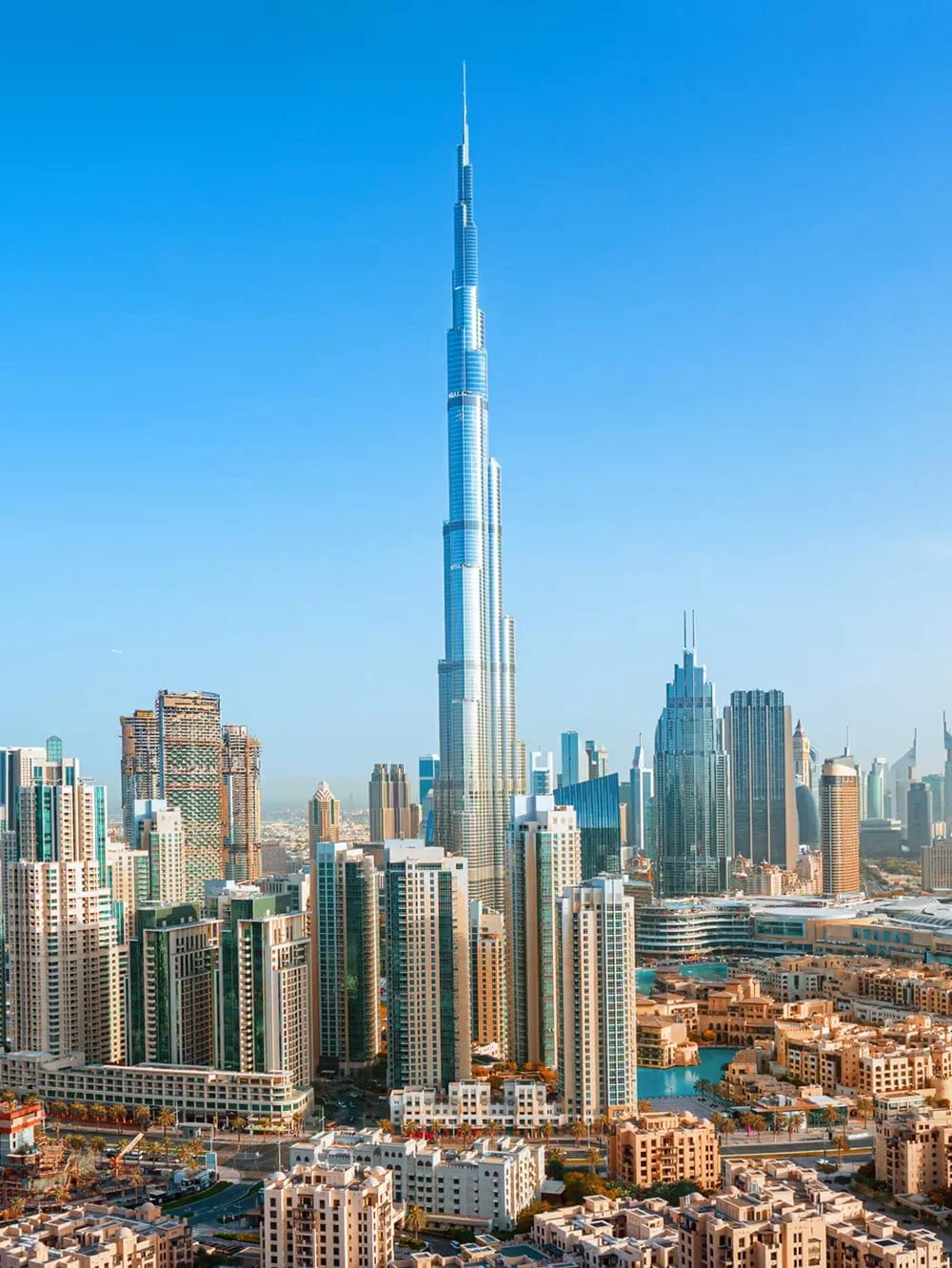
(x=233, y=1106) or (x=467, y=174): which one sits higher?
(x=467, y=174)

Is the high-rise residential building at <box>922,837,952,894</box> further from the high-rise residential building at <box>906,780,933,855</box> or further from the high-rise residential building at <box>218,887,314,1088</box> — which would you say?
the high-rise residential building at <box>218,887,314,1088</box>

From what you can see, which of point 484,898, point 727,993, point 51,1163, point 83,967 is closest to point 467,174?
point 484,898

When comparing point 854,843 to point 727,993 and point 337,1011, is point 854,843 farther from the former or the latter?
point 337,1011

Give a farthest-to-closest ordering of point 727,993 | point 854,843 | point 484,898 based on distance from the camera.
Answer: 1. point 854,843
2. point 484,898
3. point 727,993

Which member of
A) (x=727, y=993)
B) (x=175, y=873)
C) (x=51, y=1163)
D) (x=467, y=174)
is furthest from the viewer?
(x=467, y=174)

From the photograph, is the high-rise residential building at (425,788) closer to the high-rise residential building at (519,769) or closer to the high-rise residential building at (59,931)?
the high-rise residential building at (519,769)

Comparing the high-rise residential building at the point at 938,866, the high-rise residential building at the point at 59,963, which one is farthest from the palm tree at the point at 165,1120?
the high-rise residential building at the point at 938,866

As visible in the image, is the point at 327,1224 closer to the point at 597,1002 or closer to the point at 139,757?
the point at 597,1002
